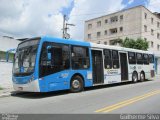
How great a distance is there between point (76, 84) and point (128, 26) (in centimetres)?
4413

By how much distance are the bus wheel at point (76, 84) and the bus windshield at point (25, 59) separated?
2823 millimetres

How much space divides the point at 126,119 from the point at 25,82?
21.1 ft

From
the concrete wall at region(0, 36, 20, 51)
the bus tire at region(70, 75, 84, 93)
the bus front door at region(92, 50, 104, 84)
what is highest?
the concrete wall at region(0, 36, 20, 51)

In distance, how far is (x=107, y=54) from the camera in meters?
17.3

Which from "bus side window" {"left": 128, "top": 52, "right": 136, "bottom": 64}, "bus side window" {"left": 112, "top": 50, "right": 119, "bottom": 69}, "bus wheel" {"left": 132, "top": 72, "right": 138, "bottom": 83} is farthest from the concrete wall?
"bus wheel" {"left": 132, "top": 72, "right": 138, "bottom": 83}

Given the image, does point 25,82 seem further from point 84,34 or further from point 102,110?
point 84,34

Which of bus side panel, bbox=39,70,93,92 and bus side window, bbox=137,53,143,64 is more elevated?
bus side window, bbox=137,53,143,64

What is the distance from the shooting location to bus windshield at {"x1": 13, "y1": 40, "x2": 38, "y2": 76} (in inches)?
490

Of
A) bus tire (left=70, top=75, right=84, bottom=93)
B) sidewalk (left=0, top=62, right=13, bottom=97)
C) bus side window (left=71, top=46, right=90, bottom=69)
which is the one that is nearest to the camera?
bus tire (left=70, top=75, right=84, bottom=93)

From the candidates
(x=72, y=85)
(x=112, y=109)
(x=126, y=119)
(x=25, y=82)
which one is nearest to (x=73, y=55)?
(x=72, y=85)

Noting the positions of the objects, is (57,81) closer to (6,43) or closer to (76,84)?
(76,84)

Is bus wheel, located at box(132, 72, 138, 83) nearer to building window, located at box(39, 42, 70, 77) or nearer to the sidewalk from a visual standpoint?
building window, located at box(39, 42, 70, 77)

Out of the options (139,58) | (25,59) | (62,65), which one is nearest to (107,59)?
(62,65)

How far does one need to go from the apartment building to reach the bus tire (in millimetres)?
40495
